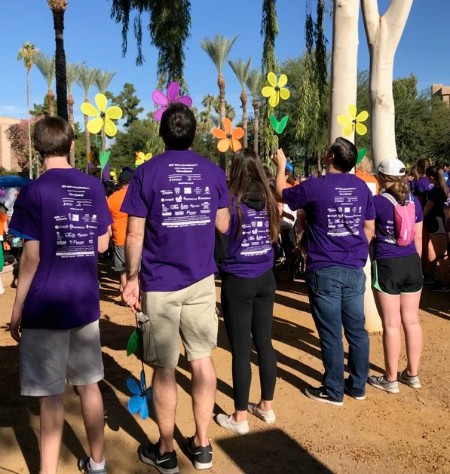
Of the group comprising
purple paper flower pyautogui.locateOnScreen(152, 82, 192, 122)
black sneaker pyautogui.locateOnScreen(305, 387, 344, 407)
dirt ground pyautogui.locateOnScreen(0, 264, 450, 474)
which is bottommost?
dirt ground pyautogui.locateOnScreen(0, 264, 450, 474)

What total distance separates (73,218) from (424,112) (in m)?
36.2

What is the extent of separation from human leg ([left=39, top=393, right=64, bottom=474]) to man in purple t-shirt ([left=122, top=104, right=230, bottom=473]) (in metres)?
0.51

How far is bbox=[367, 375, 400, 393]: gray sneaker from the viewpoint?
3934 millimetres

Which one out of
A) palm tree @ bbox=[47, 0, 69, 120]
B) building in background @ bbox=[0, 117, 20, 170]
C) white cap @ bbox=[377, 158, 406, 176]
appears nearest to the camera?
white cap @ bbox=[377, 158, 406, 176]

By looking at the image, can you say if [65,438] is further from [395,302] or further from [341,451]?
[395,302]

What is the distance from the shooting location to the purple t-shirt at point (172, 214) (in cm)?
258

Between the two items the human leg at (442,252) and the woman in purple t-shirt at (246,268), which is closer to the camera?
the woman in purple t-shirt at (246,268)

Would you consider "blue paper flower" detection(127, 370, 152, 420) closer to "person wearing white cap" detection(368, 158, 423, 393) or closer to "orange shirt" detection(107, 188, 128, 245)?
"person wearing white cap" detection(368, 158, 423, 393)

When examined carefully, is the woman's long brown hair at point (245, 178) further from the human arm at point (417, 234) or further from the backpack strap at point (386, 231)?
the human arm at point (417, 234)

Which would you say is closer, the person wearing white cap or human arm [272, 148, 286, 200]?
human arm [272, 148, 286, 200]

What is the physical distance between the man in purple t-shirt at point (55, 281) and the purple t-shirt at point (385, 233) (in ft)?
7.31

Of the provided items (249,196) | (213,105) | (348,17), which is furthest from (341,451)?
(213,105)

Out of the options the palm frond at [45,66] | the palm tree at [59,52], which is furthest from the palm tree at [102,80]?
the palm tree at [59,52]

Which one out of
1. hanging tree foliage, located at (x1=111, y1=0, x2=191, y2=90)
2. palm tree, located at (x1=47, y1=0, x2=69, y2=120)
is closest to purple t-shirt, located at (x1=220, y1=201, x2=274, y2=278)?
hanging tree foliage, located at (x1=111, y1=0, x2=191, y2=90)
